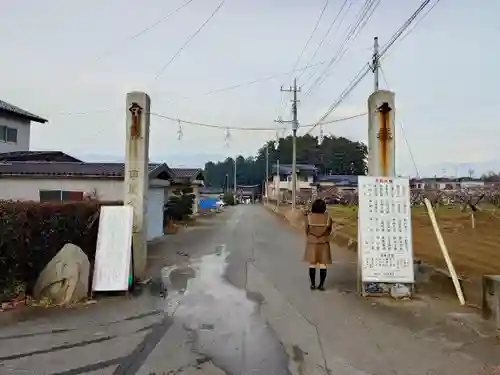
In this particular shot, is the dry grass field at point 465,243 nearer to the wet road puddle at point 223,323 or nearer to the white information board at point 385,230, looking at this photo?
the white information board at point 385,230

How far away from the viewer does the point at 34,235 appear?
835cm

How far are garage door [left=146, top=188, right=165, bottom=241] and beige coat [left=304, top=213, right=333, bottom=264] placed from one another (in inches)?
461

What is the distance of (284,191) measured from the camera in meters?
77.8

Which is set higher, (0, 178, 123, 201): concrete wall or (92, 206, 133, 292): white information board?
(0, 178, 123, 201): concrete wall

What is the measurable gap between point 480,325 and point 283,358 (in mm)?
3173

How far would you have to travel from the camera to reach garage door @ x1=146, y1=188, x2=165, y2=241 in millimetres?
19945

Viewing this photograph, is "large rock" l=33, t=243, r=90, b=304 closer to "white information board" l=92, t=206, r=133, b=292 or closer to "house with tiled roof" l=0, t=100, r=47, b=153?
"white information board" l=92, t=206, r=133, b=292

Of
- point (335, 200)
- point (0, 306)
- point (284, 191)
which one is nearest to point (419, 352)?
point (0, 306)

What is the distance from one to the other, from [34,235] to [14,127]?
2063 cm

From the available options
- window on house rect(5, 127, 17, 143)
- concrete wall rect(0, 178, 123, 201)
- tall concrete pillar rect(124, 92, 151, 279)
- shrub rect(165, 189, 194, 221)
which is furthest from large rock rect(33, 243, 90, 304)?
window on house rect(5, 127, 17, 143)

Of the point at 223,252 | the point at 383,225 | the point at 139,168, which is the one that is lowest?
the point at 223,252

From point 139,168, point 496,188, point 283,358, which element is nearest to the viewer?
point 283,358

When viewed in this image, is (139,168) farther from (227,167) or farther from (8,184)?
(227,167)

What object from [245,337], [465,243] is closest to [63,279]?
[245,337]
